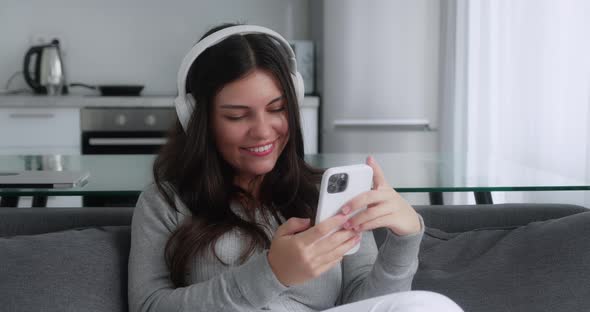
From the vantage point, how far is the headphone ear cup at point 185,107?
137 cm

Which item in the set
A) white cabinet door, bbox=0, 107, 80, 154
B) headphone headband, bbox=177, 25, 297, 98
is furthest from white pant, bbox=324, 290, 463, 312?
white cabinet door, bbox=0, 107, 80, 154

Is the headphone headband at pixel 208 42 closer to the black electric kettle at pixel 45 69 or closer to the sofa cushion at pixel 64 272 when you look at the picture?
the sofa cushion at pixel 64 272

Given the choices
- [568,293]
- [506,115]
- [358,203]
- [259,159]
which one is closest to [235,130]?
[259,159]

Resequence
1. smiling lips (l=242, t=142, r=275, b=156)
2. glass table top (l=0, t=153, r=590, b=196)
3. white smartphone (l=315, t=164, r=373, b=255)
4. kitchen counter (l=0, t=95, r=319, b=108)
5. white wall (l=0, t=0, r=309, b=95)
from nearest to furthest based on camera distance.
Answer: white smartphone (l=315, t=164, r=373, b=255) < smiling lips (l=242, t=142, r=275, b=156) < glass table top (l=0, t=153, r=590, b=196) < kitchen counter (l=0, t=95, r=319, b=108) < white wall (l=0, t=0, r=309, b=95)

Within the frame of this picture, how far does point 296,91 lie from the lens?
1405 mm

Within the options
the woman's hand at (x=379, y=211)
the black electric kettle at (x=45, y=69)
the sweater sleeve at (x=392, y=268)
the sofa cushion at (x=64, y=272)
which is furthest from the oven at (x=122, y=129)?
the woman's hand at (x=379, y=211)

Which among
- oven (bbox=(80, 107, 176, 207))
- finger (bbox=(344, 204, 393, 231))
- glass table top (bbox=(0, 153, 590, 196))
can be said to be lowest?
oven (bbox=(80, 107, 176, 207))

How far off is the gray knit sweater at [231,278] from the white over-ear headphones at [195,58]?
0.16 meters

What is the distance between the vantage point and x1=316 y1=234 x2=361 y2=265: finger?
1.08m

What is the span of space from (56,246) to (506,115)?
6.64 feet

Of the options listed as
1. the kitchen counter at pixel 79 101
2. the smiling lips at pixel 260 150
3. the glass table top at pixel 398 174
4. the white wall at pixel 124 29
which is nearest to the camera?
the smiling lips at pixel 260 150

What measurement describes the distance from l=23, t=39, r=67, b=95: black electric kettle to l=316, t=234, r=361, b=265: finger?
3.23 meters

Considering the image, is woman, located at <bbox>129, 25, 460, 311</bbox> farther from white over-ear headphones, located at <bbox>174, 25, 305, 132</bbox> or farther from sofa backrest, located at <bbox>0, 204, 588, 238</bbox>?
sofa backrest, located at <bbox>0, 204, 588, 238</bbox>

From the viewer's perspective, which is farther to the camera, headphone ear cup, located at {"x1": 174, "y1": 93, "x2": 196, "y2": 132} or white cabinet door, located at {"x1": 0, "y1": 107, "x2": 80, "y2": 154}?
white cabinet door, located at {"x1": 0, "y1": 107, "x2": 80, "y2": 154}
